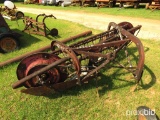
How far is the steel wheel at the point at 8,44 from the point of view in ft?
28.0

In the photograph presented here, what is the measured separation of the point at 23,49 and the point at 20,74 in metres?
4.33

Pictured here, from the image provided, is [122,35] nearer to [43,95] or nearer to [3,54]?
[43,95]

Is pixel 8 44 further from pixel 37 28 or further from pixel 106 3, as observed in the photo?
pixel 106 3

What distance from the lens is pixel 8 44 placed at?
8.77 m

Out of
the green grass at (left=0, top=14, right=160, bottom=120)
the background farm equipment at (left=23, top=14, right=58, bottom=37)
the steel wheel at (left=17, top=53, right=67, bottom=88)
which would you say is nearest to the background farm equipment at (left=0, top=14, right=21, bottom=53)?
the background farm equipment at (left=23, top=14, right=58, bottom=37)

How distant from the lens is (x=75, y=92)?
5613 millimetres

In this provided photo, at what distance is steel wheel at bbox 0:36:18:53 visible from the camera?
8547 millimetres

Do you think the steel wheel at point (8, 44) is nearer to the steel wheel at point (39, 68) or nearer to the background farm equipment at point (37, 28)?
the background farm equipment at point (37, 28)

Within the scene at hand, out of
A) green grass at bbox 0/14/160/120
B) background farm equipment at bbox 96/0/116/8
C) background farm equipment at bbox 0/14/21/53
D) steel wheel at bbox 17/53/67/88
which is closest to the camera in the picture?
green grass at bbox 0/14/160/120

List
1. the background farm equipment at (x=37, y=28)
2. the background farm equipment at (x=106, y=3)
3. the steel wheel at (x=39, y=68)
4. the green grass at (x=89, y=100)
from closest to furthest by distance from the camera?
the green grass at (x=89, y=100)
the steel wheel at (x=39, y=68)
the background farm equipment at (x=37, y=28)
the background farm equipment at (x=106, y=3)

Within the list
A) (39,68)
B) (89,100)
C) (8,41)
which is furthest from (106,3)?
(39,68)

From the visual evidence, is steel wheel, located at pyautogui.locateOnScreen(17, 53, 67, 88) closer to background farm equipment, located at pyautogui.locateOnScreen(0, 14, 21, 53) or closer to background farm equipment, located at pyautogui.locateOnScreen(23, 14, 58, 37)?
background farm equipment, located at pyautogui.locateOnScreen(0, 14, 21, 53)

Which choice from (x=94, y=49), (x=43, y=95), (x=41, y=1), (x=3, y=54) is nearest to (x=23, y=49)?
(x=3, y=54)

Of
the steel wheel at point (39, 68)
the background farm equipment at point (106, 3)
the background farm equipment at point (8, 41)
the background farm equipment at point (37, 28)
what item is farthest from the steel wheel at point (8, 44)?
the background farm equipment at point (106, 3)
